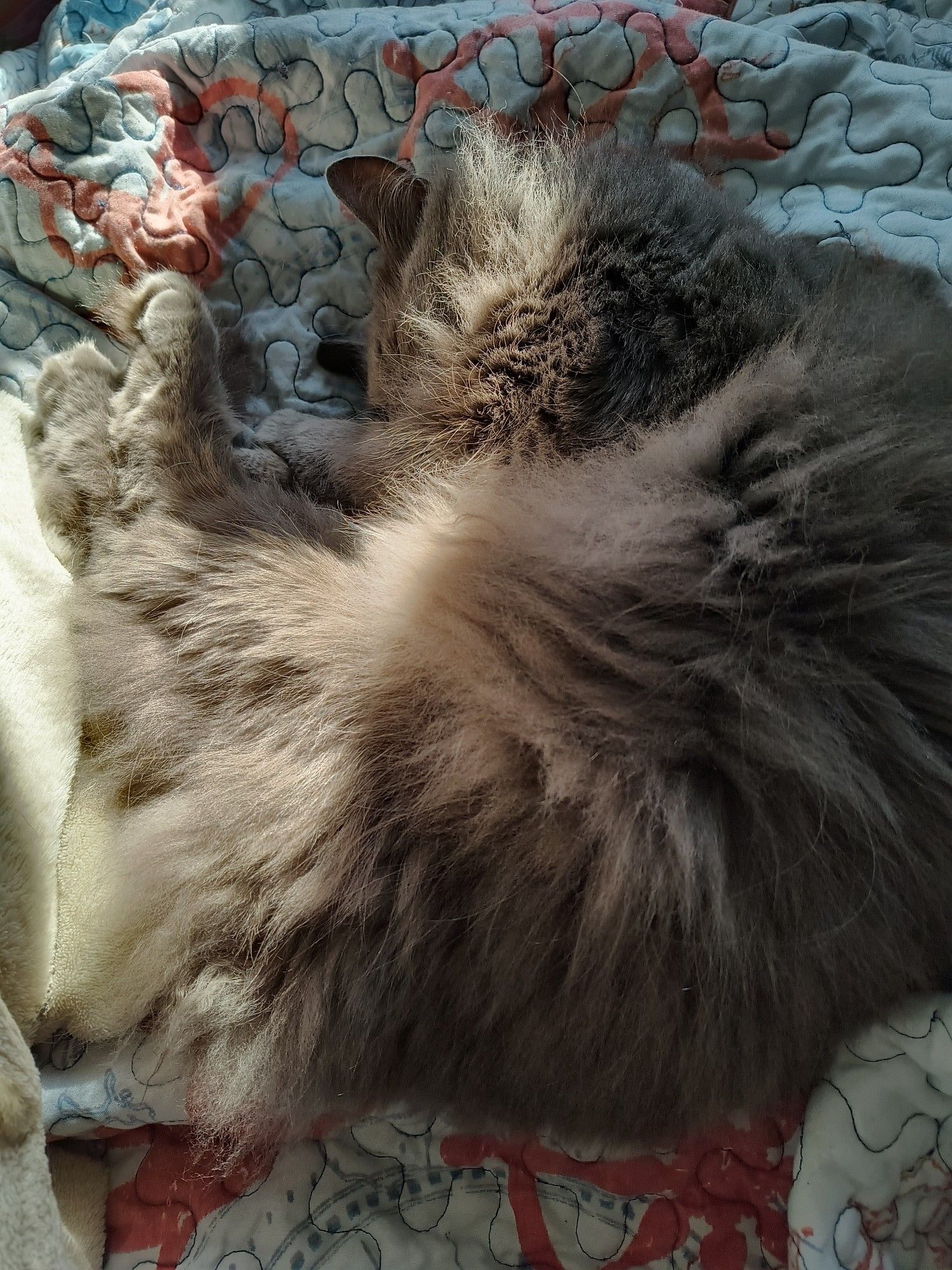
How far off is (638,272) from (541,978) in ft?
2.70

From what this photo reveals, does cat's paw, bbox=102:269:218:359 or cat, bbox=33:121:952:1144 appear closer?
cat, bbox=33:121:952:1144

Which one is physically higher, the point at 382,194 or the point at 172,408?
the point at 382,194

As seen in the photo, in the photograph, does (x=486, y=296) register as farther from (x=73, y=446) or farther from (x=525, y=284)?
(x=73, y=446)

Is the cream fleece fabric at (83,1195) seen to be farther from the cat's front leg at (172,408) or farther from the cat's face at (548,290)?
the cat's face at (548,290)

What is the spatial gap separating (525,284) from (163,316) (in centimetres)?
54

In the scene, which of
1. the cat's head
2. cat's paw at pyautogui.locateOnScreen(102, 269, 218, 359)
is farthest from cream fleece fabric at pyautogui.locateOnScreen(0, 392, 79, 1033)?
the cat's head

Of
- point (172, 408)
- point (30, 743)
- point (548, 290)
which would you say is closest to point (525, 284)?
point (548, 290)

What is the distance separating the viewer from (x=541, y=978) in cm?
77

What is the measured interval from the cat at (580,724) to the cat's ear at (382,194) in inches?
12.5

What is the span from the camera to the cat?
30.2 inches

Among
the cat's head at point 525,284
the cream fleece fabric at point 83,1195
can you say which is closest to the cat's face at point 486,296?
the cat's head at point 525,284

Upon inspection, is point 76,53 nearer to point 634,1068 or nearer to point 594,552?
point 594,552

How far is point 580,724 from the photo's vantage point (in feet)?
2.63

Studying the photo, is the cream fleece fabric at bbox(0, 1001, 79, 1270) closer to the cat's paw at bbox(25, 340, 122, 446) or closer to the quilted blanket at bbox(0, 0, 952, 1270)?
the quilted blanket at bbox(0, 0, 952, 1270)
